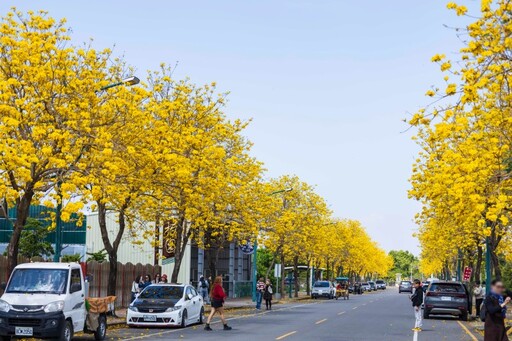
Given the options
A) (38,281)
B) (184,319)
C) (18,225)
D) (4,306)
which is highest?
(18,225)

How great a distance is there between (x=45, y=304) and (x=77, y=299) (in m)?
1.37

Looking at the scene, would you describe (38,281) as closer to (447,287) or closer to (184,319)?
(184,319)

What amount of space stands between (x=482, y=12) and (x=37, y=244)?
42.4 m

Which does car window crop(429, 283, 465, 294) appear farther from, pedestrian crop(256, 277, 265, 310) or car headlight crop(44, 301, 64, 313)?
car headlight crop(44, 301, 64, 313)

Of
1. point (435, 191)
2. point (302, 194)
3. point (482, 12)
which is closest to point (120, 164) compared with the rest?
point (435, 191)

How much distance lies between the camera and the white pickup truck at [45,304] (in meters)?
18.0

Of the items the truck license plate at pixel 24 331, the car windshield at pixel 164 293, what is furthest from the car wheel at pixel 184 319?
the truck license plate at pixel 24 331

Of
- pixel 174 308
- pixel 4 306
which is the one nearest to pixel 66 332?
pixel 4 306

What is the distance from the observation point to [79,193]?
25375 mm

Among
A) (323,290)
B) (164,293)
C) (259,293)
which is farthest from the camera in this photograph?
(323,290)

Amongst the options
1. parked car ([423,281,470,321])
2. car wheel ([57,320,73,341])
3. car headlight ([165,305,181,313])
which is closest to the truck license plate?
car wheel ([57,320,73,341])

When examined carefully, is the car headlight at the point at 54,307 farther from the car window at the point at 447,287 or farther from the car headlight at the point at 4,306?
the car window at the point at 447,287

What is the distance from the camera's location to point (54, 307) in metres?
18.2

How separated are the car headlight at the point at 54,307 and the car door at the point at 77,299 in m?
0.61
